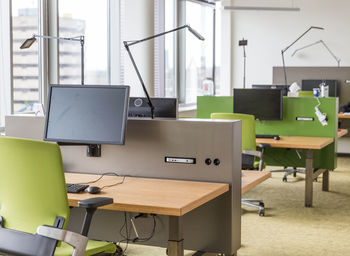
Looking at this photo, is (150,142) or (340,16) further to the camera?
(340,16)

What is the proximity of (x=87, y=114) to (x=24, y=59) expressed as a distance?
8.31ft

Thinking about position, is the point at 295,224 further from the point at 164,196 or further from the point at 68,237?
the point at 68,237

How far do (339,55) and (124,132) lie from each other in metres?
6.50

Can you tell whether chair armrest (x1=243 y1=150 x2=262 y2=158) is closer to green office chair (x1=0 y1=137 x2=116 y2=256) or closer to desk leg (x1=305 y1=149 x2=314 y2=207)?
desk leg (x1=305 y1=149 x2=314 y2=207)

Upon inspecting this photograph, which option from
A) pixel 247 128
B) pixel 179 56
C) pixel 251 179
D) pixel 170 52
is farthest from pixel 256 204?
pixel 179 56

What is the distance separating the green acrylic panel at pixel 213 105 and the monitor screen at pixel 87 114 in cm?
320

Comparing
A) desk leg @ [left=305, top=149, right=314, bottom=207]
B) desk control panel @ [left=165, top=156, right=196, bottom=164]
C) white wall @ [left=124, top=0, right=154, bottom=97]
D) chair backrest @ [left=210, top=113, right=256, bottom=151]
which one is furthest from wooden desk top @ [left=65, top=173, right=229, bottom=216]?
white wall @ [left=124, top=0, right=154, bottom=97]

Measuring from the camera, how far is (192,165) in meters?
3.03

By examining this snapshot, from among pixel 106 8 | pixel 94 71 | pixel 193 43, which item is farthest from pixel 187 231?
pixel 193 43

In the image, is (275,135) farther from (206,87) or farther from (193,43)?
(193,43)

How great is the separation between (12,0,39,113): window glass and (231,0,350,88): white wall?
4.53m

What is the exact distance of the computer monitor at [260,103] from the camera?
5.75 m

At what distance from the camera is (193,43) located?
912 centimetres

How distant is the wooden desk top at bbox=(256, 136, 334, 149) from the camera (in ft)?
17.1
